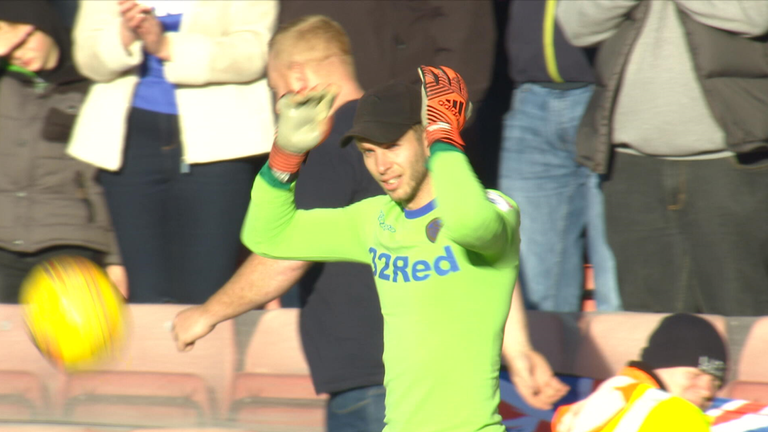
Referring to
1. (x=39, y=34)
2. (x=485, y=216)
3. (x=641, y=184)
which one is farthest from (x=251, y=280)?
(x=39, y=34)

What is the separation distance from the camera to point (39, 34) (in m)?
5.54

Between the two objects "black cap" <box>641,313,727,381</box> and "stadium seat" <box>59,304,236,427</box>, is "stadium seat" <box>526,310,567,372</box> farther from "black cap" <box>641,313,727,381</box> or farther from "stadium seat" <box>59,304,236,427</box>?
"stadium seat" <box>59,304,236,427</box>

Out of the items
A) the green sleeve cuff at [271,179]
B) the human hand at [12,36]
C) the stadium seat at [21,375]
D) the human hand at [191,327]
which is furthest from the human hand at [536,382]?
the human hand at [12,36]

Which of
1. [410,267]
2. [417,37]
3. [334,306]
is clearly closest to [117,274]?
[417,37]

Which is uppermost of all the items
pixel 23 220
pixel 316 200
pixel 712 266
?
pixel 316 200

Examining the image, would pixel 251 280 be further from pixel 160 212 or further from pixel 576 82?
pixel 576 82

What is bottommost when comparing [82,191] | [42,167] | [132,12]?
[82,191]

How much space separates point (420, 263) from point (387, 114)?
18.0 inches

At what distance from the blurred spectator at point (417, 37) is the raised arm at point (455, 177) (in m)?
1.91

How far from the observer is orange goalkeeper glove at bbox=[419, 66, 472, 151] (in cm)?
279

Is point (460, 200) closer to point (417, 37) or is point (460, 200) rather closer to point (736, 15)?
point (736, 15)

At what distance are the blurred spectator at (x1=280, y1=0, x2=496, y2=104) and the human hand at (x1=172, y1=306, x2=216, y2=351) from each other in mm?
1657

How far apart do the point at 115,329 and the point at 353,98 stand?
4.68 ft

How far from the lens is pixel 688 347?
3.94m
